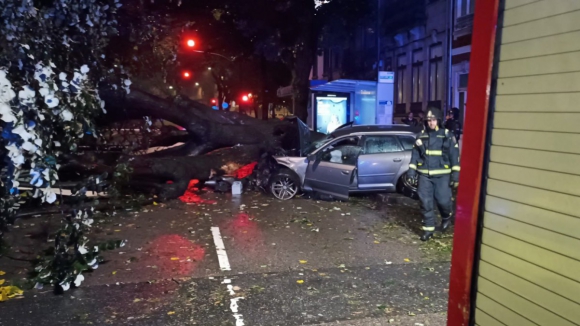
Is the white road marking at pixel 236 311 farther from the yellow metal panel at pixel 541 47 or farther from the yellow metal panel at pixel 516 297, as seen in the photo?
the yellow metal panel at pixel 541 47

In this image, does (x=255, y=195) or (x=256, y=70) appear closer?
(x=255, y=195)

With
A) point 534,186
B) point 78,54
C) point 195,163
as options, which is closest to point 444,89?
point 195,163

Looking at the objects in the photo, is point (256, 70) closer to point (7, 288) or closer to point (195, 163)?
point (195, 163)

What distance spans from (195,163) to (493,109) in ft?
32.4

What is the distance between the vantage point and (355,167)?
10.1 metres

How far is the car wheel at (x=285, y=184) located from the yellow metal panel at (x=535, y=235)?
866cm

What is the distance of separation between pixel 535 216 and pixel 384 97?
1848cm

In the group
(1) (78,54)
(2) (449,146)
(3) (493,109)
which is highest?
(1) (78,54)

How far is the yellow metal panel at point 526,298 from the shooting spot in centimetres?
175

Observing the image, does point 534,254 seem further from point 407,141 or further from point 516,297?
point 407,141

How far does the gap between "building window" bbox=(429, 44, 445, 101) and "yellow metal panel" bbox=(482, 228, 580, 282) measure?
68.9 feet

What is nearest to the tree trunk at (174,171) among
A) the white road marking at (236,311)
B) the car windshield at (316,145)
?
the car windshield at (316,145)

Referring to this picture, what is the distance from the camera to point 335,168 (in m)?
10.2

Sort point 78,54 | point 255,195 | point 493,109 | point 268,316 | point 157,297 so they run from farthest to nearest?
point 255,195 → point 78,54 → point 157,297 → point 268,316 → point 493,109
